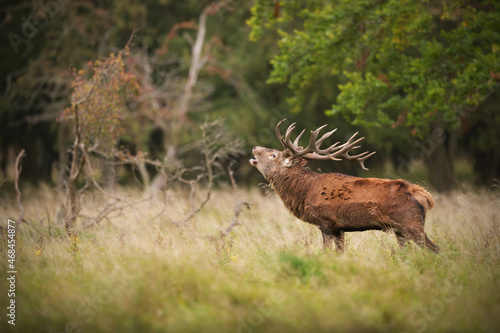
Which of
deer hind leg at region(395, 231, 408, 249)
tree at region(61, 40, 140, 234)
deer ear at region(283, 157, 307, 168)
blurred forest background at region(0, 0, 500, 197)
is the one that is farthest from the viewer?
blurred forest background at region(0, 0, 500, 197)

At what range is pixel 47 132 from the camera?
20.0m

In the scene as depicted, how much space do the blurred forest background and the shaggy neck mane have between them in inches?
72.4

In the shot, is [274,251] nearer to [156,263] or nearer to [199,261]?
[199,261]

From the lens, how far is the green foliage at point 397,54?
9750 millimetres

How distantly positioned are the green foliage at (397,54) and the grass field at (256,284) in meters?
3.47

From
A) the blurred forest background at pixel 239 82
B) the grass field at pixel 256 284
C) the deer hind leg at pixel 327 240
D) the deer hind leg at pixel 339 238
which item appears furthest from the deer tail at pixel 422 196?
the blurred forest background at pixel 239 82

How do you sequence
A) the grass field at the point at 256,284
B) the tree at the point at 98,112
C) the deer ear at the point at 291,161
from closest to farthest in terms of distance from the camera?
the grass field at the point at 256,284, the deer ear at the point at 291,161, the tree at the point at 98,112

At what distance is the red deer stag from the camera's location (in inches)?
238

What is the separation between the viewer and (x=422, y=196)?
614 cm

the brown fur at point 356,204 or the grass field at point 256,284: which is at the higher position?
the brown fur at point 356,204

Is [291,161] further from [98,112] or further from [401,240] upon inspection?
[98,112]

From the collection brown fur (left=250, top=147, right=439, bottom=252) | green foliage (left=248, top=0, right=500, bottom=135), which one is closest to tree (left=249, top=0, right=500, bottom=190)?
green foliage (left=248, top=0, right=500, bottom=135)

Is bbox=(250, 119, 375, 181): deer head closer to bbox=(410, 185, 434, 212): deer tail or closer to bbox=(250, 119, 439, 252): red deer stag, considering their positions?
bbox=(250, 119, 439, 252): red deer stag

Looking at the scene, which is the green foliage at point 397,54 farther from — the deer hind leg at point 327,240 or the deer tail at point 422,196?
the deer hind leg at point 327,240
